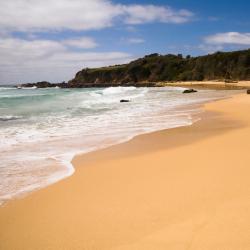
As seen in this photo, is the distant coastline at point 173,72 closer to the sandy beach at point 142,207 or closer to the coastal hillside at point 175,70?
the coastal hillside at point 175,70

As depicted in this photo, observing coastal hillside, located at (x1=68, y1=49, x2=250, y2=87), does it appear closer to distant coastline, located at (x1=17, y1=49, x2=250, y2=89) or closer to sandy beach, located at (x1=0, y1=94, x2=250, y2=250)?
distant coastline, located at (x1=17, y1=49, x2=250, y2=89)

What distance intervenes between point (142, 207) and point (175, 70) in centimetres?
11836

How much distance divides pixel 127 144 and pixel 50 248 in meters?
6.39

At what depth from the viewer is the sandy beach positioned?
13.1 feet

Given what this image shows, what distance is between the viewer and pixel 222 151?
822 cm

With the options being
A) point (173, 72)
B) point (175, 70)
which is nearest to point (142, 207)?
point (173, 72)

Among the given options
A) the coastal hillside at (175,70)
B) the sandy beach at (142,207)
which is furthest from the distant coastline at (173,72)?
the sandy beach at (142,207)

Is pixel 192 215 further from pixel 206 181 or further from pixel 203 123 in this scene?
pixel 203 123

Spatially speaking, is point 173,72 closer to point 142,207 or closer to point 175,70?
point 175,70

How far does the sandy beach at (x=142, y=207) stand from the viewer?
157 inches

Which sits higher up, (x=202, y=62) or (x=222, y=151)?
(x=202, y=62)

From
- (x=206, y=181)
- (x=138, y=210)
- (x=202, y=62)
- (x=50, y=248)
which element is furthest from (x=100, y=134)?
(x=202, y=62)

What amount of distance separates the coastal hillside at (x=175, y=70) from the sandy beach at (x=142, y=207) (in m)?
81.7

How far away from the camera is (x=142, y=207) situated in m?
4.93
